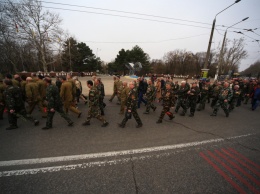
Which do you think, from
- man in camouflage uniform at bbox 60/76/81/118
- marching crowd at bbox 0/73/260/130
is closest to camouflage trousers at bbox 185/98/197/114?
marching crowd at bbox 0/73/260/130

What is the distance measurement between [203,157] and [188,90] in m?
4.13

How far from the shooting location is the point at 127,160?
9.80ft

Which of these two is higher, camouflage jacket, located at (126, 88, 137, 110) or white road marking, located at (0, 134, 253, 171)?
camouflage jacket, located at (126, 88, 137, 110)

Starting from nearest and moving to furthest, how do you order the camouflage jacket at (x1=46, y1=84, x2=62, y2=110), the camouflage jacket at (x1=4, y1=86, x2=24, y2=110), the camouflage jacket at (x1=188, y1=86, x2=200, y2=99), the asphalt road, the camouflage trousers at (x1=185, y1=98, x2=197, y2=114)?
the asphalt road → the camouflage jacket at (x1=4, y1=86, x2=24, y2=110) → the camouflage jacket at (x1=46, y1=84, x2=62, y2=110) → the camouflage jacket at (x1=188, y1=86, x2=200, y2=99) → the camouflage trousers at (x1=185, y1=98, x2=197, y2=114)

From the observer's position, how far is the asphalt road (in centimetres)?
231

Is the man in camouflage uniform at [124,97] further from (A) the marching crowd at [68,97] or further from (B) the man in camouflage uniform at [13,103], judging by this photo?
(B) the man in camouflage uniform at [13,103]

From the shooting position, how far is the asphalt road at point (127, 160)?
231 cm

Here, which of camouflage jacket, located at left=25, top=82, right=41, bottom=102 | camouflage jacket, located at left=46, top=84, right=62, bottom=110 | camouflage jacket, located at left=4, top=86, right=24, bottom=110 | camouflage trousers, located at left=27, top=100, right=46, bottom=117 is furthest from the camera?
camouflage trousers, located at left=27, top=100, right=46, bottom=117

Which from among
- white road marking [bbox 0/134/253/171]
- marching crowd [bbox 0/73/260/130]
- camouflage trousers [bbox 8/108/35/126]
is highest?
marching crowd [bbox 0/73/260/130]

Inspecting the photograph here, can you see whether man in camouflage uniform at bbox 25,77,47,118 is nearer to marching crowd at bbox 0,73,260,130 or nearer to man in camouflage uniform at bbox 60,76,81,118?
marching crowd at bbox 0,73,260,130

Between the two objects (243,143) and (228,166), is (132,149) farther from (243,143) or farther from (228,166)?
(243,143)

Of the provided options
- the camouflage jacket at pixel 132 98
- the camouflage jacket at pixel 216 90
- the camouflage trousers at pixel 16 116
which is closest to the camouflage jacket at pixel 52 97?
the camouflage trousers at pixel 16 116

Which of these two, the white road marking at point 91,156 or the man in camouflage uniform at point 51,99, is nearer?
the white road marking at point 91,156

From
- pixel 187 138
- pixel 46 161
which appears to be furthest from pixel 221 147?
pixel 46 161
